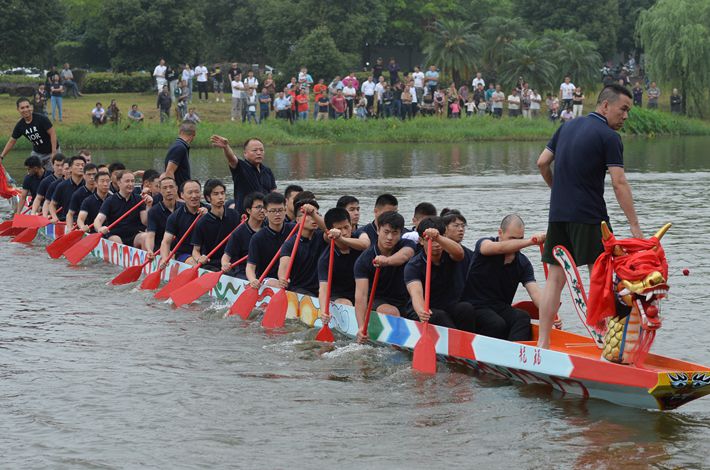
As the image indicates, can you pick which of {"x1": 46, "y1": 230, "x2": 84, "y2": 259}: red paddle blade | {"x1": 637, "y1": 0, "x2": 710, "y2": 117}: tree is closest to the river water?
{"x1": 46, "y1": 230, "x2": 84, "y2": 259}: red paddle blade

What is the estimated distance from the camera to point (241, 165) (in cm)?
1380

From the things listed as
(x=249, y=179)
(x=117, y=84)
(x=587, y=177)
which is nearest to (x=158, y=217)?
(x=249, y=179)

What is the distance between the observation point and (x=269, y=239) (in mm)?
12055

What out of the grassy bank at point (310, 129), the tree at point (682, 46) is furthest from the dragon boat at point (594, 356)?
the tree at point (682, 46)

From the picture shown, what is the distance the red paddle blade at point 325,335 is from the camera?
10.6m

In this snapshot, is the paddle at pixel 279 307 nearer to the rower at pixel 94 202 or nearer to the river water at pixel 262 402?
the river water at pixel 262 402

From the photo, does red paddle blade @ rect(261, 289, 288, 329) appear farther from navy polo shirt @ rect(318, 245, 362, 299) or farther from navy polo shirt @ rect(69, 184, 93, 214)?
navy polo shirt @ rect(69, 184, 93, 214)

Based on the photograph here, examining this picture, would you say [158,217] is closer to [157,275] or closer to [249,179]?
[157,275]

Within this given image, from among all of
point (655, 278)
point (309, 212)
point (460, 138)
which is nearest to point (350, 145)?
point (460, 138)

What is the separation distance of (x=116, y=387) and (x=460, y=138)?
30.8 meters

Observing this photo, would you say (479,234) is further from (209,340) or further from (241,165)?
(209,340)

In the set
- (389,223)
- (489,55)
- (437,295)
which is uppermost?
(489,55)

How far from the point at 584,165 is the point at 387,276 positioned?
2.76 meters

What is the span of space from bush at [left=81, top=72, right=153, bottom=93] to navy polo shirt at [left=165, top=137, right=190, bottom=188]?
35316 mm
